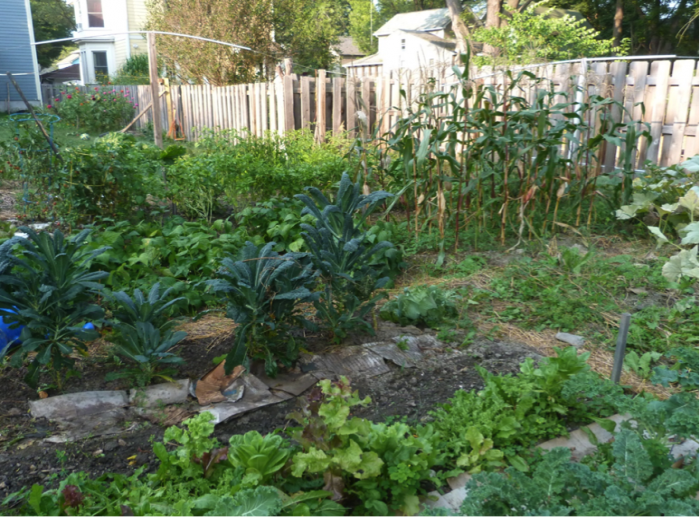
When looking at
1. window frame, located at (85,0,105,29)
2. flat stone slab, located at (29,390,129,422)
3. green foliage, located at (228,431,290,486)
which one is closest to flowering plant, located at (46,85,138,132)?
window frame, located at (85,0,105,29)

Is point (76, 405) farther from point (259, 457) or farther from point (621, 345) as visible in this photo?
point (621, 345)

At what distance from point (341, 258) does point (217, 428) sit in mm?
1029

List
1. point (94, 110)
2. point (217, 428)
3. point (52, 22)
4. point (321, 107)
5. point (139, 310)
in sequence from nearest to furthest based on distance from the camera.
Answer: point (217, 428)
point (139, 310)
point (321, 107)
point (94, 110)
point (52, 22)

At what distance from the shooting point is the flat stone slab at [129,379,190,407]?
2549 millimetres

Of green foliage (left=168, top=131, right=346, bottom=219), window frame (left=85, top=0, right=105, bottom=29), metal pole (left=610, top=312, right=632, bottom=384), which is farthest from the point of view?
window frame (left=85, top=0, right=105, bottom=29)

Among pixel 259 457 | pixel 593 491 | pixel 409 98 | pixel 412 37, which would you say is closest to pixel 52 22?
pixel 412 37

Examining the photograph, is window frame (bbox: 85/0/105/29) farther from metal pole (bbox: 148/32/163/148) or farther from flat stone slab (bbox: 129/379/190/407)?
flat stone slab (bbox: 129/379/190/407)

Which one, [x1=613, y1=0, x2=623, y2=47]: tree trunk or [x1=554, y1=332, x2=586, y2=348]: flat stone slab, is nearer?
[x1=554, y1=332, x2=586, y2=348]: flat stone slab

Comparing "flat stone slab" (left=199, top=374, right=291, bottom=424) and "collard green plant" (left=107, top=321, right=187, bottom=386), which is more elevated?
"collard green plant" (left=107, top=321, right=187, bottom=386)

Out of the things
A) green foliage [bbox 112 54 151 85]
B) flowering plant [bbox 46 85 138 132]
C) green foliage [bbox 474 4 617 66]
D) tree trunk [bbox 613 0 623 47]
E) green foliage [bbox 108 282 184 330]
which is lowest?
green foliage [bbox 108 282 184 330]

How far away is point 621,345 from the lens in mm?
2453

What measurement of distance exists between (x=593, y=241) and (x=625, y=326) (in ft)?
8.16

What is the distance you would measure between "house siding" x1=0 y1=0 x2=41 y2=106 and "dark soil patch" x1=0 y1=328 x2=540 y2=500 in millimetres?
23456

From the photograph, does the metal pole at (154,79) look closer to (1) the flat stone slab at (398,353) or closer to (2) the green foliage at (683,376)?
(1) the flat stone slab at (398,353)
